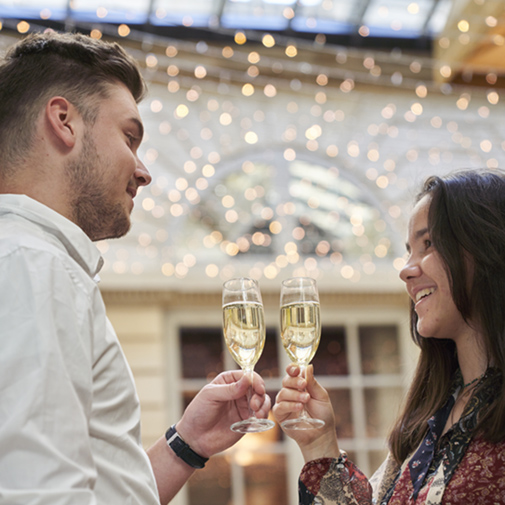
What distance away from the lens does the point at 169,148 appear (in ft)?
18.8

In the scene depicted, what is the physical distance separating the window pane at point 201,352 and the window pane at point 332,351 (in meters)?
0.80

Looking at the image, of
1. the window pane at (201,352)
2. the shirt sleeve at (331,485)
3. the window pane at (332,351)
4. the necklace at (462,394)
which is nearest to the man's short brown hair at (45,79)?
the shirt sleeve at (331,485)

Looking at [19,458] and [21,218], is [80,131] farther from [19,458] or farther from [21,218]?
[19,458]

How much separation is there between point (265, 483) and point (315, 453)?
11.9ft

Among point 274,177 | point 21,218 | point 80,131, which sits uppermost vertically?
point 274,177

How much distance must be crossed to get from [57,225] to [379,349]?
469cm

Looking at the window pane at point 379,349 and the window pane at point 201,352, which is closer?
the window pane at point 201,352

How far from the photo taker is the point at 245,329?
145 cm

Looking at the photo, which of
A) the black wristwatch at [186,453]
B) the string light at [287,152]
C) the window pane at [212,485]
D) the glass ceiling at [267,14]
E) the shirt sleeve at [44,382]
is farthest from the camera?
the glass ceiling at [267,14]

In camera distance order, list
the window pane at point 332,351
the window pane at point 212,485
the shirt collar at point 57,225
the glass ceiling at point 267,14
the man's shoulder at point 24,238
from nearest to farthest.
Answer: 1. the man's shoulder at point 24,238
2. the shirt collar at point 57,225
3. the window pane at point 212,485
4. the window pane at point 332,351
5. the glass ceiling at point 267,14

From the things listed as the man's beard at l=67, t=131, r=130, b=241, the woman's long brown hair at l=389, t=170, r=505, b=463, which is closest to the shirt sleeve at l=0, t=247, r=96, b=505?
the man's beard at l=67, t=131, r=130, b=241

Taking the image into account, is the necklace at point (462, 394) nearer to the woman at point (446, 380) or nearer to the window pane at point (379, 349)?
the woman at point (446, 380)

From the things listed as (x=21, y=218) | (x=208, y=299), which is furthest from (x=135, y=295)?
(x=21, y=218)

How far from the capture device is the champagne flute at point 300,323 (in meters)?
1.49
